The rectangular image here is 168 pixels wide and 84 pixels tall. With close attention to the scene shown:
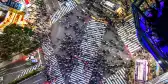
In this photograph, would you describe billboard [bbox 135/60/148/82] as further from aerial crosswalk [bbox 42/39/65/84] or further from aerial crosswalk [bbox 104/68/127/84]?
aerial crosswalk [bbox 42/39/65/84]

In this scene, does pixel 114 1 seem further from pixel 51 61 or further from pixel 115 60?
pixel 51 61

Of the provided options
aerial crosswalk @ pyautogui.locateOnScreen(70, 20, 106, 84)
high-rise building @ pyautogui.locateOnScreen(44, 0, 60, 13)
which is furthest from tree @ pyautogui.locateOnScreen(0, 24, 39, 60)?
aerial crosswalk @ pyautogui.locateOnScreen(70, 20, 106, 84)

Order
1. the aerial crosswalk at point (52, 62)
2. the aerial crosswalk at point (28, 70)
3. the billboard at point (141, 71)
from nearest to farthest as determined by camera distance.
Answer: the billboard at point (141, 71)
the aerial crosswalk at point (52, 62)
the aerial crosswalk at point (28, 70)

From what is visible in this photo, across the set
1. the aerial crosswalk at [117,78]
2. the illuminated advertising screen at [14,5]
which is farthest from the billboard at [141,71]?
the illuminated advertising screen at [14,5]

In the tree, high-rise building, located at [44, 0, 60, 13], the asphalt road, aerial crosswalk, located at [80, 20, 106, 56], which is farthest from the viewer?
high-rise building, located at [44, 0, 60, 13]

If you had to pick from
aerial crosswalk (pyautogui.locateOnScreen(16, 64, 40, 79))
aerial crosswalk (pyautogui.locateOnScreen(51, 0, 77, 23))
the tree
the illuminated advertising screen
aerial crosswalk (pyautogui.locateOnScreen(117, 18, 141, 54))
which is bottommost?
aerial crosswalk (pyautogui.locateOnScreen(16, 64, 40, 79))

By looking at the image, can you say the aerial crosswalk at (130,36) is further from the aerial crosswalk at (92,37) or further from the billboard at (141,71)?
the aerial crosswalk at (92,37)

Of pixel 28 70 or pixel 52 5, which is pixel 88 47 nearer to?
pixel 52 5

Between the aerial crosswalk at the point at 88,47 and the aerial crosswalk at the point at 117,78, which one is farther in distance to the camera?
the aerial crosswalk at the point at 88,47
